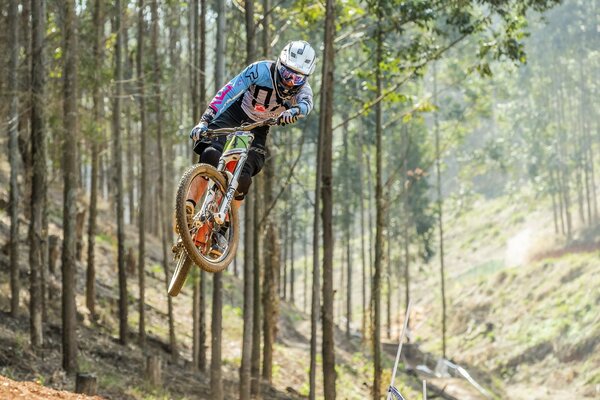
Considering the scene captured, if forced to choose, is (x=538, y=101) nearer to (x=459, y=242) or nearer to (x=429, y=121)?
(x=459, y=242)

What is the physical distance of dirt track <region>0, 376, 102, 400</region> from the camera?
9.13 m

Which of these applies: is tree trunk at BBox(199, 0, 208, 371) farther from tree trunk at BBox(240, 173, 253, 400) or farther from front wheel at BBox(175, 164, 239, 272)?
front wheel at BBox(175, 164, 239, 272)

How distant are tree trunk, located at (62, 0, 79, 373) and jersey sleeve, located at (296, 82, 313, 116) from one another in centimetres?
748

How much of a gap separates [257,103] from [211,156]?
2.41 ft

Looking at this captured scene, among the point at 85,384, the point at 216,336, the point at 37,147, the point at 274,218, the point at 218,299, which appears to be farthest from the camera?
the point at 274,218

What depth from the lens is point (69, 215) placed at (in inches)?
607

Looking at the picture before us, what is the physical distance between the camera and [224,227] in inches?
365

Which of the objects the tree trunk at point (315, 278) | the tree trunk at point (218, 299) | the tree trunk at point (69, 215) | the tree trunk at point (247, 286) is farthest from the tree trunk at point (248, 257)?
the tree trunk at point (69, 215)

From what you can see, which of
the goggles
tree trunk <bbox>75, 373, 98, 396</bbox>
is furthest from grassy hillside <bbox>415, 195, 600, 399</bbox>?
the goggles

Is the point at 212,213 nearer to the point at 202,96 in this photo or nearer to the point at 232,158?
the point at 232,158

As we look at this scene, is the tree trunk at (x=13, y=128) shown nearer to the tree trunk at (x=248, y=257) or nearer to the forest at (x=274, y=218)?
the forest at (x=274, y=218)

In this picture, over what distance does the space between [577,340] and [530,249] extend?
22255 millimetres

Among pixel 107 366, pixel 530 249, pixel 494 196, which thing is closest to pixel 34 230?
pixel 107 366

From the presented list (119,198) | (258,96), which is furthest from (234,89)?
(119,198)
